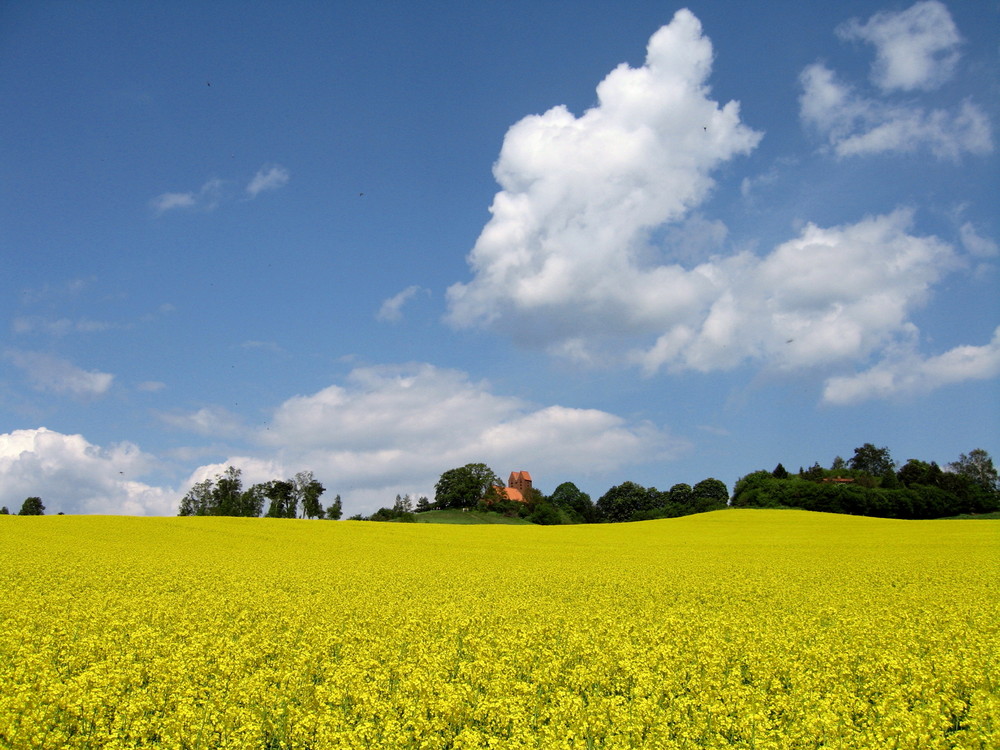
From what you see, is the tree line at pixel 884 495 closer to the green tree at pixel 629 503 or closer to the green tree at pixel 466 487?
the green tree at pixel 629 503

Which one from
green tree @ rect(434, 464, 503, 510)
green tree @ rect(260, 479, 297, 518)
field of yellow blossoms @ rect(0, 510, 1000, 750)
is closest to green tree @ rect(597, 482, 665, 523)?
green tree @ rect(434, 464, 503, 510)

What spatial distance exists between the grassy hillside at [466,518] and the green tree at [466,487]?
608 centimetres

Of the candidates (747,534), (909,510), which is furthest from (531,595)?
(909,510)

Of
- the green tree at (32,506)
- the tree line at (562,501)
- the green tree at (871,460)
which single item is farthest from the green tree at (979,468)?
the green tree at (32,506)

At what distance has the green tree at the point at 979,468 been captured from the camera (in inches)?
4949

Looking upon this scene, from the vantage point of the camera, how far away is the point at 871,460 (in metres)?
149

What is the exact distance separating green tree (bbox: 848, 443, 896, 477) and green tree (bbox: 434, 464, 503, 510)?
324 feet

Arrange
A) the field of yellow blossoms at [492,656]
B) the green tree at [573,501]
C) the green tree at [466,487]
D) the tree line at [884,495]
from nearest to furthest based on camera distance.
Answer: the field of yellow blossoms at [492,656] → the tree line at [884,495] → the green tree at [466,487] → the green tree at [573,501]

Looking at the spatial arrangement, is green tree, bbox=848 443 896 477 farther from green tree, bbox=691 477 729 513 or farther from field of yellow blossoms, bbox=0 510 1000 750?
field of yellow blossoms, bbox=0 510 1000 750

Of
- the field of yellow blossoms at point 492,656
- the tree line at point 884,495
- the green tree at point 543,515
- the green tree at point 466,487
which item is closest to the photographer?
the field of yellow blossoms at point 492,656

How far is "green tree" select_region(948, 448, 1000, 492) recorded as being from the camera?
125713 mm

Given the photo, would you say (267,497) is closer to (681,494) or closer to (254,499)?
(254,499)

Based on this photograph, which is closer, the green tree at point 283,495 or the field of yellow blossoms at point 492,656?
the field of yellow blossoms at point 492,656

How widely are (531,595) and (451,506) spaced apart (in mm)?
91766
